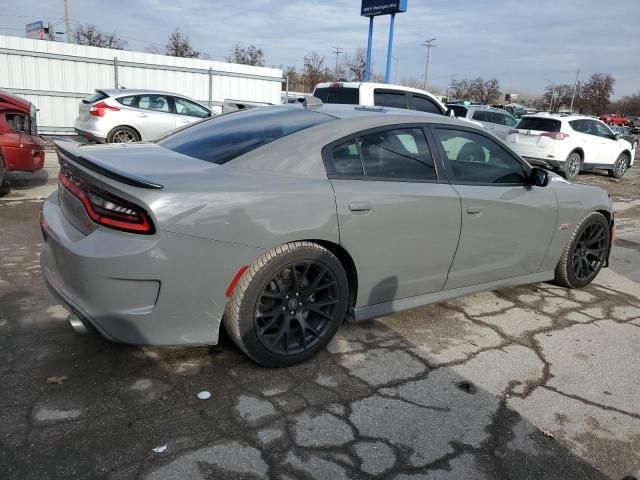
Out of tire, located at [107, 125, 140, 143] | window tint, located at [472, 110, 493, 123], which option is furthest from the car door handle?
window tint, located at [472, 110, 493, 123]

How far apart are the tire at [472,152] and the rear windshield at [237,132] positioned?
3.81 feet

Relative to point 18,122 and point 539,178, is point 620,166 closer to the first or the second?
point 539,178

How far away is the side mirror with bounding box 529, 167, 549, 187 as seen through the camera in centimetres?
406

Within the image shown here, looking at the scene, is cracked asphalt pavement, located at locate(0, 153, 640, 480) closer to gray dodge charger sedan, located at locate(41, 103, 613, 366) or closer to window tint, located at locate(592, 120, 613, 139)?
gray dodge charger sedan, located at locate(41, 103, 613, 366)

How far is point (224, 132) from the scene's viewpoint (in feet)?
11.5

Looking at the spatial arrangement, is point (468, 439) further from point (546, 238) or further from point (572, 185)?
point (572, 185)

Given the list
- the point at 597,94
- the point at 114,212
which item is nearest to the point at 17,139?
the point at 114,212

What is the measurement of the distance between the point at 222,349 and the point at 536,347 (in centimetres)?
215

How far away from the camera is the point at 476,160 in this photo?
3.97 m

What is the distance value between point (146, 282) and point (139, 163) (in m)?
0.75

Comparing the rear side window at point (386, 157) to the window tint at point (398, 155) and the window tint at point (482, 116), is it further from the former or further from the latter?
the window tint at point (482, 116)

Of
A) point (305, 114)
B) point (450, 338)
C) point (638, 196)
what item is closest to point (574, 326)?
point (450, 338)

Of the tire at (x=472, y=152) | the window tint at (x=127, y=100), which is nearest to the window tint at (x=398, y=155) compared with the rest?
the tire at (x=472, y=152)

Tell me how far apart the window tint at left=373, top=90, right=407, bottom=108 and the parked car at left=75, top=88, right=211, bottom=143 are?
467 centimetres
